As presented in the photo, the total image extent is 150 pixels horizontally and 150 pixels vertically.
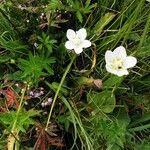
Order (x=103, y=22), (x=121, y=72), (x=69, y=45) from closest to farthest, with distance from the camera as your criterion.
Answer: (x=121, y=72) → (x=69, y=45) → (x=103, y=22)

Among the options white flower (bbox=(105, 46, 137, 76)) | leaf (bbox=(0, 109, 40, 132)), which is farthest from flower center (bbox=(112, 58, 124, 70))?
leaf (bbox=(0, 109, 40, 132))

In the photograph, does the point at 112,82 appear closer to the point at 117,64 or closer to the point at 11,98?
the point at 117,64

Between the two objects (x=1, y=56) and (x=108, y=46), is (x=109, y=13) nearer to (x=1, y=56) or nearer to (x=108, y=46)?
(x=108, y=46)

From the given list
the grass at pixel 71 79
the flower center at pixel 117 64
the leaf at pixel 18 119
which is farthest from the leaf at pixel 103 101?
the leaf at pixel 18 119

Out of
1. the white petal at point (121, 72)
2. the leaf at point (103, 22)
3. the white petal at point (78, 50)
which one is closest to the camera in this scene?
the white petal at point (121, 72)

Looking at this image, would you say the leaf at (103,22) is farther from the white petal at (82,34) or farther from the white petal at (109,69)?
the white petal at (109,69)

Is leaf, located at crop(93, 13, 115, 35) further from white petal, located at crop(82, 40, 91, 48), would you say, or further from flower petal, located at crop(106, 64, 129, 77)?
flower petal, located at crop(106, 64, 129, 77)

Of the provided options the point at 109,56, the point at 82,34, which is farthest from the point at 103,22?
the point at 109,56
